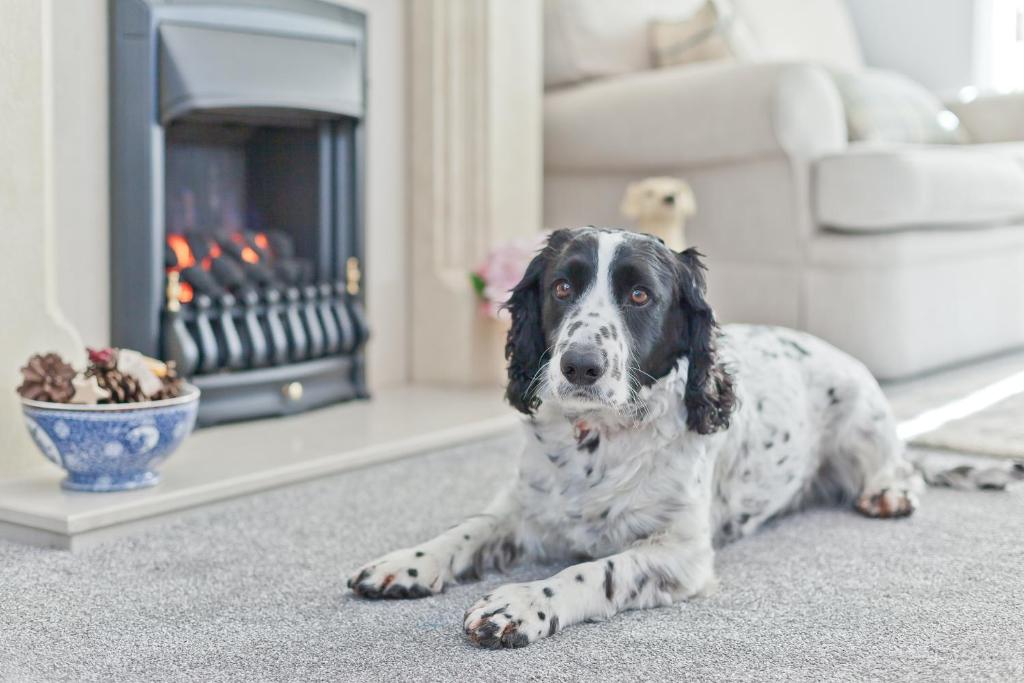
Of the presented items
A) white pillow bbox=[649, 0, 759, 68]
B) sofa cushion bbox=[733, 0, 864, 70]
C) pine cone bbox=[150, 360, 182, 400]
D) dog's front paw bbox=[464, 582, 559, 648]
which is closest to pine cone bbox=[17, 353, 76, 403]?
pine cone bbox=[150, 360, 182, 400]

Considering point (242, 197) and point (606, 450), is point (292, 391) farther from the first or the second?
point (606, 450)

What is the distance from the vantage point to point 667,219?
12.6ft

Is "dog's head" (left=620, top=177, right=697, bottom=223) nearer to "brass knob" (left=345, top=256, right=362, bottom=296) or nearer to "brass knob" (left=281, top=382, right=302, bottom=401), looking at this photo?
"brass knob" (left=345, top=256, right=362, bottom=296)

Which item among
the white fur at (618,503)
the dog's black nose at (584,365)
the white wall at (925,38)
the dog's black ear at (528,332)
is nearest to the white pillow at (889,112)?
the white wall at (925,38)

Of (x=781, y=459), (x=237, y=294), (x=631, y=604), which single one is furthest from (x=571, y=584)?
(x=237, y=294)

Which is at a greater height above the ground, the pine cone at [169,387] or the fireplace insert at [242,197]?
the fireplace insert at [242,197]

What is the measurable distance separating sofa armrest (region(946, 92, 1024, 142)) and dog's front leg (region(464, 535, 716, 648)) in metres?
3.71

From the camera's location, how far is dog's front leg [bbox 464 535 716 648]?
5.31ft

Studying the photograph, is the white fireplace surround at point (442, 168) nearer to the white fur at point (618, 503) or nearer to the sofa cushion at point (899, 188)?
the sofa cushion at point (899, 188)

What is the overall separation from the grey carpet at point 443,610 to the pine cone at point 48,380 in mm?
273

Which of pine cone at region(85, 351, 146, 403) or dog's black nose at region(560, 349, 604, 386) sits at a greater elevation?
dog's black nose at region(560, 349, 604, 386)

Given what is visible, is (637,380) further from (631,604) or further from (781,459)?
(781,459)

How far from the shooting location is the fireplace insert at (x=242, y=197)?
2754 mm

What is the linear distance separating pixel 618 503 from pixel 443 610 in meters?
0.31
